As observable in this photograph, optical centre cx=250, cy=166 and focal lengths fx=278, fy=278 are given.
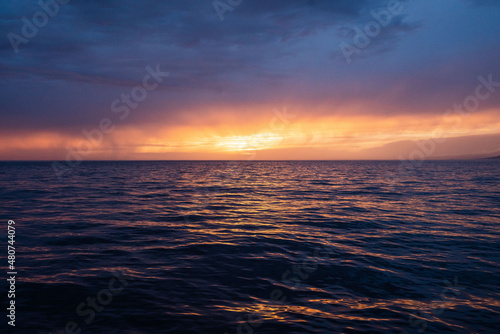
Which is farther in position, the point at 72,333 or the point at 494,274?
the point at 494,274

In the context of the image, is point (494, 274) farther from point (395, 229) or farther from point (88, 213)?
point (88, 213)

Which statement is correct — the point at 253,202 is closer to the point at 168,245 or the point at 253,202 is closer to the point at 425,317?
the point at 168,245

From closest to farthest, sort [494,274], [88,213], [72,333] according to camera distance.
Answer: [72,333], [494,274], [88,213]

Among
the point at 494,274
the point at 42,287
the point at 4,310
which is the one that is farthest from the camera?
the point at 494,274

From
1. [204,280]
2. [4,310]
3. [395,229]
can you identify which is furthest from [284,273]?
[395,229]

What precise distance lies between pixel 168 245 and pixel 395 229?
42.0ft

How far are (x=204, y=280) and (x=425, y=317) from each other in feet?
20.5

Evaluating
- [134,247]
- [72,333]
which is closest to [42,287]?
[72,333]

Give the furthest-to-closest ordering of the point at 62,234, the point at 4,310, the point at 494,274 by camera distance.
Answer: the point at 62,234 < the point at 494,274 < the point at 4,310

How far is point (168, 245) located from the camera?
12.7 metres

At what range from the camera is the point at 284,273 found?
981cm

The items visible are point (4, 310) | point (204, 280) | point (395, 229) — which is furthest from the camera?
point (395, 229)

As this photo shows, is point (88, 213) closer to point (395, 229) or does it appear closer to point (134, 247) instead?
point (134, 247)

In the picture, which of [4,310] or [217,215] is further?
[217,215]
